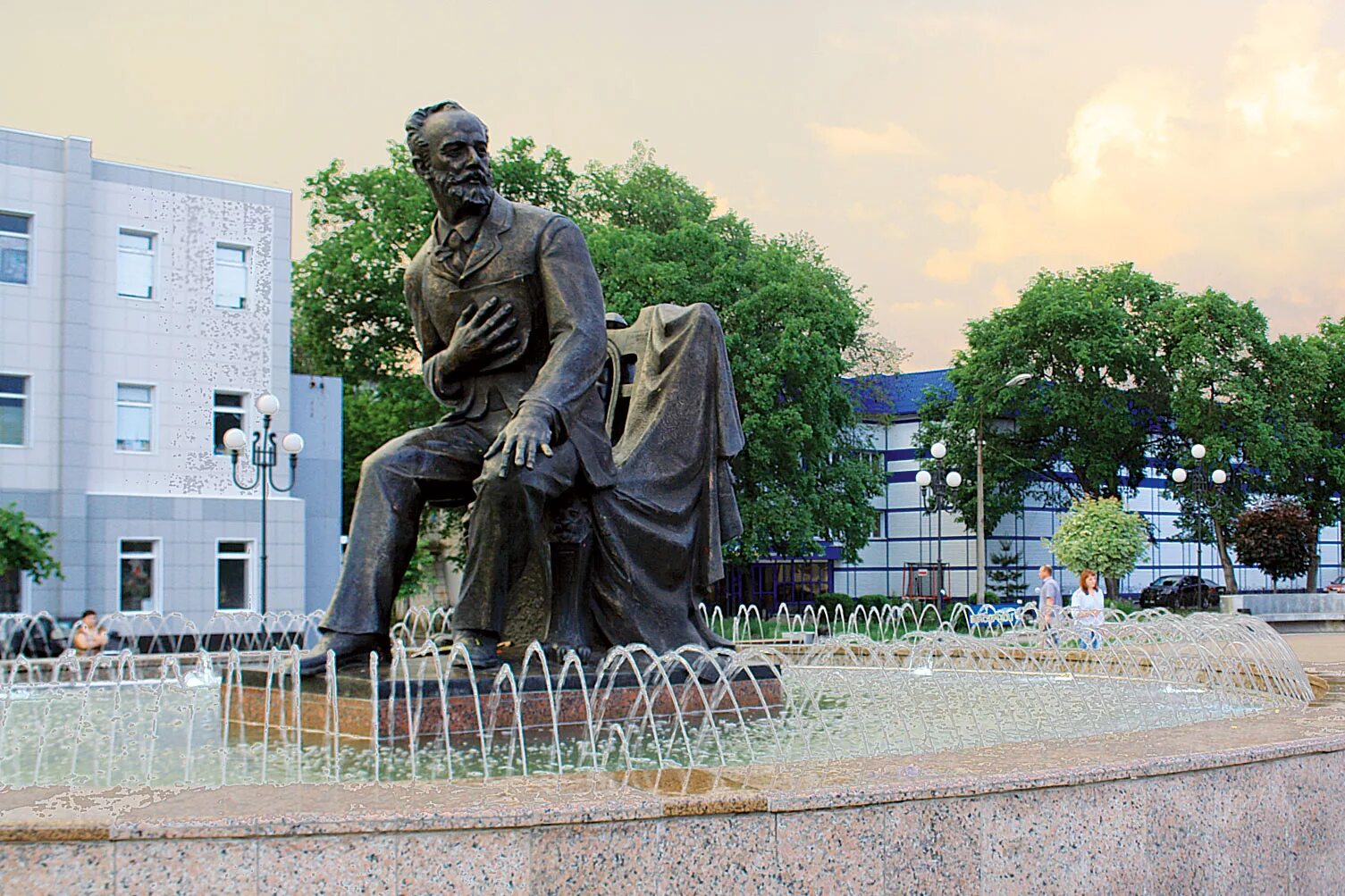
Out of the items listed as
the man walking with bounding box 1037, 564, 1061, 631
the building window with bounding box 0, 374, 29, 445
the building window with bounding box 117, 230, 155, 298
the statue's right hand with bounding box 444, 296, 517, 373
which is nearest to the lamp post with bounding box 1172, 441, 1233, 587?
the man walking with bounding box 1037, 564, 1061, 631

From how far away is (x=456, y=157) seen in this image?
21.4ft

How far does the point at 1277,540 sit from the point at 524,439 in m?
33.5

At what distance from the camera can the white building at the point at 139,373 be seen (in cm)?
2781

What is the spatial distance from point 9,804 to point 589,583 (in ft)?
11.4

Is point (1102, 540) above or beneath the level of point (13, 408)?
beneath

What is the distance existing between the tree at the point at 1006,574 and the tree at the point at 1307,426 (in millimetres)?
8208

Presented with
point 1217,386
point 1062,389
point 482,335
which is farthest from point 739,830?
point 1217,386

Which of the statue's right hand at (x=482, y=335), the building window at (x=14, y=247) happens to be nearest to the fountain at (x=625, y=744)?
the statue's right hand at (x=482, y=335)

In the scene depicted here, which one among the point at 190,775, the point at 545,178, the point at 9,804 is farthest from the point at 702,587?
the point at 545,178

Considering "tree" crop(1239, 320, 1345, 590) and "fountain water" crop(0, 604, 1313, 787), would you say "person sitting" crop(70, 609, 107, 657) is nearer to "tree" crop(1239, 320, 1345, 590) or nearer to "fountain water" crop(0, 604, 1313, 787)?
"fountain water" crop(0, 604, 1313, 787)

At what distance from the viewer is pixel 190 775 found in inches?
205

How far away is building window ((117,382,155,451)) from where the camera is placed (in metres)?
29.0

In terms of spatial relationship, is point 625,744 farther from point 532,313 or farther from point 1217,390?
point 1217,390

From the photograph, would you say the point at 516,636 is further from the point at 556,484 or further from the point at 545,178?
the point at 545,178
